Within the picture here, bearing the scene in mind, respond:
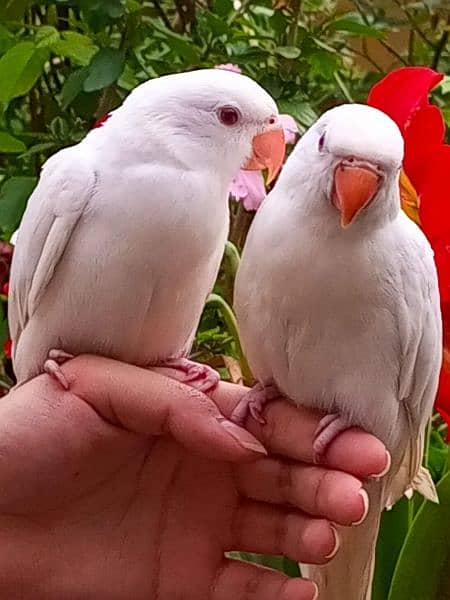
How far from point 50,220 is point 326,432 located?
0.22 metres

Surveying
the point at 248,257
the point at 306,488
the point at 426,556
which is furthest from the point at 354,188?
the point at 426,556

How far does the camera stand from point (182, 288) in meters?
0.65

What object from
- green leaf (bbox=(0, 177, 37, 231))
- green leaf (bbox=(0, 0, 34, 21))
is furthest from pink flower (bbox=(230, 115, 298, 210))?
green leaf (bbox=(0, 0, 34, 21))

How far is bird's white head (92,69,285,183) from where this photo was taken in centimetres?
63

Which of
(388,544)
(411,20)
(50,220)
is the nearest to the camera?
(50,220)

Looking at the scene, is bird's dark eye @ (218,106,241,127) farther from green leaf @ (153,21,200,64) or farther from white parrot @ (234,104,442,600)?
green leaf @ (153,21,200,64)

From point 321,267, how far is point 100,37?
396 mm

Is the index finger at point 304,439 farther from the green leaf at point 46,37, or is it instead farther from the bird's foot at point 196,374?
the green leaf at point 46,37

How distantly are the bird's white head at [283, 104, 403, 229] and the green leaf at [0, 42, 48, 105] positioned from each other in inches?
12.7

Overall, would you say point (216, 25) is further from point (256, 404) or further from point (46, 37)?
point (256, 404)

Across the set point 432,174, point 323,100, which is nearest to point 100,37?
point 323,100

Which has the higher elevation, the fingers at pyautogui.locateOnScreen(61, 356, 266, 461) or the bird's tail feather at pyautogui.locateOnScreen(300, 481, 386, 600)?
the fingers at pyautogui.locateOnScreen(61, 356, 266, 461)

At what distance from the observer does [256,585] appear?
682 millimetres

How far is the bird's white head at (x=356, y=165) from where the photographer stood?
0.56 meters
